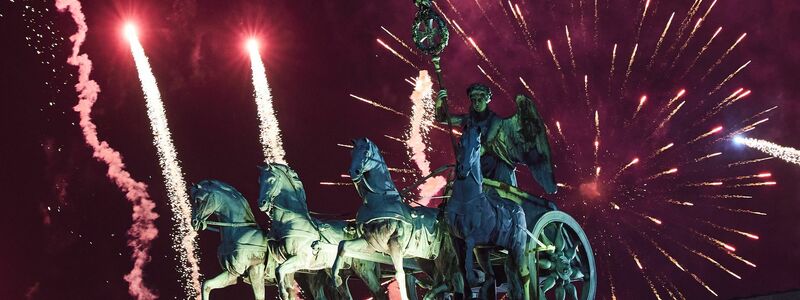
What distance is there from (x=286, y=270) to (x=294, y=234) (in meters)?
0.38

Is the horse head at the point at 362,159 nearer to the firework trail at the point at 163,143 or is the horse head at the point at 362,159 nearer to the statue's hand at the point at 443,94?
the statue's hand at the point at 443,94

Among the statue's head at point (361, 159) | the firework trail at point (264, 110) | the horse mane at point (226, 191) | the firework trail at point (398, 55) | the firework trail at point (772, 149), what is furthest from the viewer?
the firework trail at point (264, 110)

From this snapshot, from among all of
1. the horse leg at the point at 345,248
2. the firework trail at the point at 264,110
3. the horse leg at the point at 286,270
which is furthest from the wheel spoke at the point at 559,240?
the firework trail at the point at 264,110

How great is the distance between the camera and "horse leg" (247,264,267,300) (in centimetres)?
1076

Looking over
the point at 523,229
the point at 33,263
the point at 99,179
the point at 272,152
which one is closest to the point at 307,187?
the point at 272,152

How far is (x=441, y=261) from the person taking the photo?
34.2 feet

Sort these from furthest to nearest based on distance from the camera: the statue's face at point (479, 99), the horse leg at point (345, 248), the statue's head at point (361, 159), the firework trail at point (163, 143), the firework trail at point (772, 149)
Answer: the firework trail at point (163, 143)
the firework trail at point (772, 149)
the statue's face at point (479, 99)
the horse leg at point (345, 248)
the statue's head at point (361, 159)

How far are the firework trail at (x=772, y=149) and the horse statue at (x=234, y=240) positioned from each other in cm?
874

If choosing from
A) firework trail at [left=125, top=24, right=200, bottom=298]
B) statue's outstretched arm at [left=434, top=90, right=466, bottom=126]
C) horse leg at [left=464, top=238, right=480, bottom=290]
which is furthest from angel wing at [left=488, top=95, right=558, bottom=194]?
firework trail at [left=125, top=24, right=200, bottom=298]

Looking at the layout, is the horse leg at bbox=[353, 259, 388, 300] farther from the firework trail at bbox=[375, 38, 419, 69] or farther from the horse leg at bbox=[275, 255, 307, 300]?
the firework trail at bbox=[375, 38, 419, 69]

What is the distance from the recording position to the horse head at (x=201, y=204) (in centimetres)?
1079

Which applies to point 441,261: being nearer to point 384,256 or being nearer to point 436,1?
point 384,256

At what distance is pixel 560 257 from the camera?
10.6 m

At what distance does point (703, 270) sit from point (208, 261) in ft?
27.9
